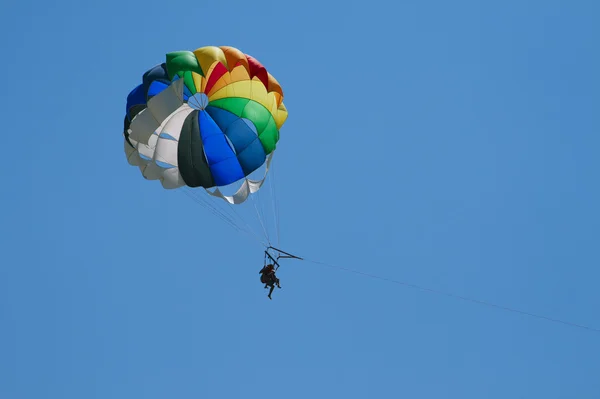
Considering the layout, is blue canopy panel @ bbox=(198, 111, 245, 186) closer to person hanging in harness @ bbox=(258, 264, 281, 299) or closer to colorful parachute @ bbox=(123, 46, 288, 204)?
colorful parachute @ bbox=(123, 46, 288, 204)

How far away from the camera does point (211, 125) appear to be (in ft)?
86.6

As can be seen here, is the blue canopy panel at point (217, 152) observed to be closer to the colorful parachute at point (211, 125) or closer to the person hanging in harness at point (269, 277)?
the colorful parachute at point (211, 125)

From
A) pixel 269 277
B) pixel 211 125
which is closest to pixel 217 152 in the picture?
pixel 211 125

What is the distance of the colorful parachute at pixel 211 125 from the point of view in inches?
1028

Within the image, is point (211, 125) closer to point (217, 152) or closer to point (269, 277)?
point (217, 152)

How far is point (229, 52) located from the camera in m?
26.0

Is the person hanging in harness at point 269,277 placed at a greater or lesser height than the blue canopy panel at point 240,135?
lesser

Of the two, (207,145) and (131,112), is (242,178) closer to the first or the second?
(207,145)

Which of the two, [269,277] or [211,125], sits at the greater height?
[211,125]

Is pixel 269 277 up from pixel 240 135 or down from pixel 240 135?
down

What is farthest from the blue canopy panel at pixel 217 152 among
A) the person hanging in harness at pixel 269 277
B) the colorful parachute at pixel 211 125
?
the person hanging in harness at pixel 269 277

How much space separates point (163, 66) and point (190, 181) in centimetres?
282

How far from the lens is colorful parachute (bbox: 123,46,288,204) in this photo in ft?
85.7

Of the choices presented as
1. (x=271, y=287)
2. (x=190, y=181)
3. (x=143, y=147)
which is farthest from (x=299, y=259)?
(x=143, y=147)
